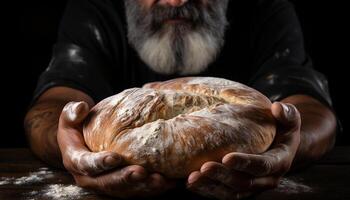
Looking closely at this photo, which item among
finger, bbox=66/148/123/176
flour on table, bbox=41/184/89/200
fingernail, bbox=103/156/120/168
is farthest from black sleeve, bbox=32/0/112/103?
fingernail, bbox=103/156/120/168

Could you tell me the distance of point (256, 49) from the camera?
7.16ft

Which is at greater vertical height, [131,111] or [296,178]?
[131,111]

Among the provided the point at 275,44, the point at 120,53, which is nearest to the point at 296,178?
the point at 275,44

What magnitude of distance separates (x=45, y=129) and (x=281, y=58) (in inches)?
34.5

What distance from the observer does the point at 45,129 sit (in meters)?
1.71

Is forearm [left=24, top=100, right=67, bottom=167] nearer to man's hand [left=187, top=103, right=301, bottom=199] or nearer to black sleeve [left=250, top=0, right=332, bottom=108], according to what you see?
man's hand [left=187, top=103, right=301, bottom=199]

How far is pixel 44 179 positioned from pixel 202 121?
51cm

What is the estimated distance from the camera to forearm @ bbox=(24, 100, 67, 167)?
1.55 m

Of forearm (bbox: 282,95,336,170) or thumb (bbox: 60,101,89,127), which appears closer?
thumb (bbox: 60,101,89,127)

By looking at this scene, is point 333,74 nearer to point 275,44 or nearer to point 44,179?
point 275,44

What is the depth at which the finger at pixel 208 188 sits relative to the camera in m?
1.04

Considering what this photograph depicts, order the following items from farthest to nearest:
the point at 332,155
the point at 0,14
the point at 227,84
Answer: the point at 0,14
the point at 332,155
the point at 227,84

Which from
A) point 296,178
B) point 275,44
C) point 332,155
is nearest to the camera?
point 296,178

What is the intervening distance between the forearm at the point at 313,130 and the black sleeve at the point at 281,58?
1.6 inches
